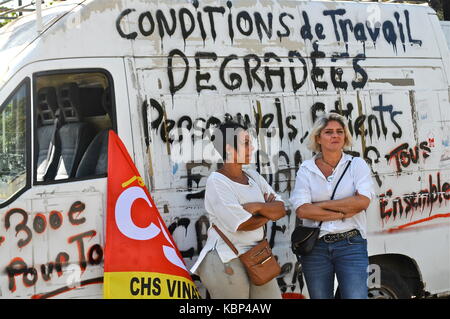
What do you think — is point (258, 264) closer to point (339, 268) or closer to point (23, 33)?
point (339, 268)

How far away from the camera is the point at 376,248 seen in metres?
6.86

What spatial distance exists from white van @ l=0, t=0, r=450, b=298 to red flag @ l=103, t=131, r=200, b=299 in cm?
13

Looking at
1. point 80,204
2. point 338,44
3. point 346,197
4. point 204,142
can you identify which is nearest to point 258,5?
point 338,44

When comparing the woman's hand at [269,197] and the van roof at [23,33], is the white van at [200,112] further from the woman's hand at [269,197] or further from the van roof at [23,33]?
the woman's hand at [269,197]

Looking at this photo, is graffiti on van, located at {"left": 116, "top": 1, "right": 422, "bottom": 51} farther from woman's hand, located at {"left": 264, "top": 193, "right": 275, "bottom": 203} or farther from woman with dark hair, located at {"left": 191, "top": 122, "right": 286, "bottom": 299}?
woman's hand, located at {"left": 264, "top": 193, "right": 275, "bottom": 203}

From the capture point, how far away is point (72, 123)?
20.0ft

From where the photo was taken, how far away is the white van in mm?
5684

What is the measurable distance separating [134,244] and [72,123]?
1.01 metres

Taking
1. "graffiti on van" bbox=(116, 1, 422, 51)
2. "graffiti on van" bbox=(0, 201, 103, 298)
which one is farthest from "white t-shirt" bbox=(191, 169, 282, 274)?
"graffiti on van" bbox=(116, 1, 422, 51)

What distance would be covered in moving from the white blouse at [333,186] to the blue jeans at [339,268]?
100mm

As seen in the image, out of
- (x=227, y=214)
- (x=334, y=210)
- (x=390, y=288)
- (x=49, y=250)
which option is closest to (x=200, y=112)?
Result: (x=227, y=214)

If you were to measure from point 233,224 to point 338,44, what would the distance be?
213cm

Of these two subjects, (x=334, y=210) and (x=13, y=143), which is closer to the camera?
(x=13, y=143)
